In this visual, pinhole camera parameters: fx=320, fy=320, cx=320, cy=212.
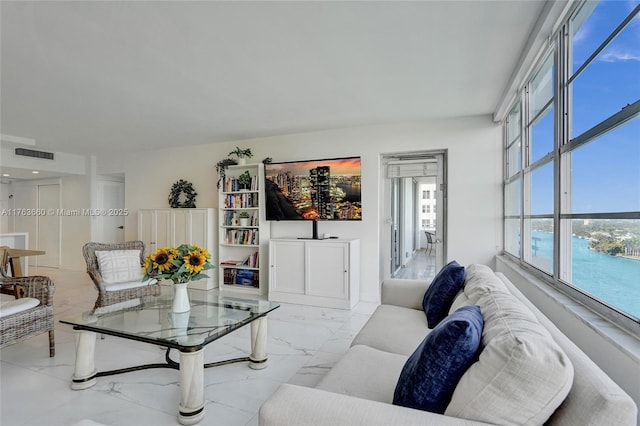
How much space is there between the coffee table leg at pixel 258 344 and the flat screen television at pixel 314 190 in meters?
2.13

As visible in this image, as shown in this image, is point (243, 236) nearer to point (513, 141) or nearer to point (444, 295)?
point (444, 295)

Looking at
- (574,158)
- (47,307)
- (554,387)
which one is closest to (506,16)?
(574,158)

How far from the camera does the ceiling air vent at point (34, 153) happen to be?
5593mm

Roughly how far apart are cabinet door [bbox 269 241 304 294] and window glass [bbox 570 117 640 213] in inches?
123

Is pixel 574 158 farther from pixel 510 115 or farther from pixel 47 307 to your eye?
pixel 47 307

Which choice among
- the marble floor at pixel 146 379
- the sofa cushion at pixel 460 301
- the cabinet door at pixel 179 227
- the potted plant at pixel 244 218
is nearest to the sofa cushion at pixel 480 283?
the sofa cushion at pixel 460 301

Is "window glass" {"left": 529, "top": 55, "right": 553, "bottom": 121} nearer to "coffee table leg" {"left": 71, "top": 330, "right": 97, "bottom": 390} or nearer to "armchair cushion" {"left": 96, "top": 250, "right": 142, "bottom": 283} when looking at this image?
"coffee table leg" {"left": 71, "top": 330, "right": 97, "bottom": 390}

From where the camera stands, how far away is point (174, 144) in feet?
18.4

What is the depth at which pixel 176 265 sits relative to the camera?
7.72 feet

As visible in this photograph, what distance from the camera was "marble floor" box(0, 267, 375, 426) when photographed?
6.21 feet

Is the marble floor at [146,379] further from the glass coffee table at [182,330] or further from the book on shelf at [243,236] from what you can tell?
the book on shelf at [243,236]

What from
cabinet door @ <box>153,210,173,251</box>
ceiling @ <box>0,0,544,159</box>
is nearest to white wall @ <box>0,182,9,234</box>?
ceiling @ <box>0,0,544,159</box>

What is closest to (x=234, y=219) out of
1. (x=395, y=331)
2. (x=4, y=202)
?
(x=395, y=331)

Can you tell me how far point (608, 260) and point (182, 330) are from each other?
2449 mm
